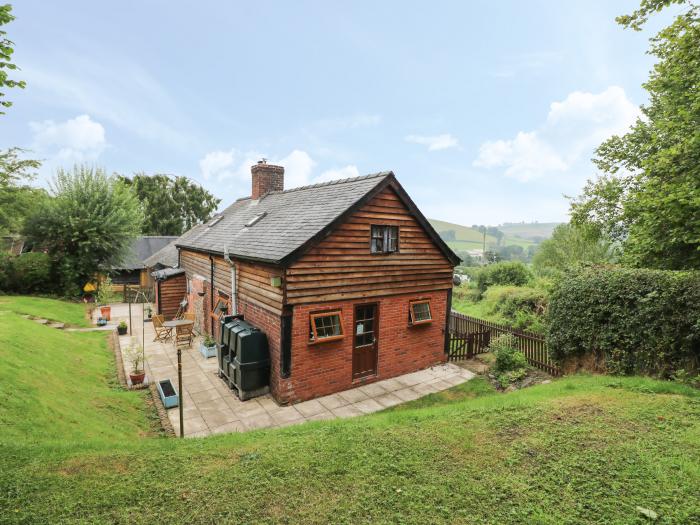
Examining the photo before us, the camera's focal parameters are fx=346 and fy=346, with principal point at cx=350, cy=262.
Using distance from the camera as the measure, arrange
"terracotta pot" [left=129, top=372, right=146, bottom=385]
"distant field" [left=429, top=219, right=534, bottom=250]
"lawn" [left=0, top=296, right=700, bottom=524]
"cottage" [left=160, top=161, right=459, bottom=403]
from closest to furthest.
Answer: "lawn" [left=0, top=296, right=700, bottom=524]
"cottage" [left=160, top=161, right=459, bottom=403]
"terracotta pot" [left=129, top=372, right=146, bottom=385]
"distant field" [left=429, top=219, right=534, bottom=250]

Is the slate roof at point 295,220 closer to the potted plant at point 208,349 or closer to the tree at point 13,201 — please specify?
the potted plant at point 208,349

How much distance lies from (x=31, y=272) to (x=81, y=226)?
4.00 meters

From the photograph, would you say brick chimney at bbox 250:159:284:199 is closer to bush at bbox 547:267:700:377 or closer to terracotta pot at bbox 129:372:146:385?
terracotta pot at bbox 129:372:146:385

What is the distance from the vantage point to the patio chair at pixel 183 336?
14.2 m

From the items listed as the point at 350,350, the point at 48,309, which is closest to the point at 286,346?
the point at 350,350

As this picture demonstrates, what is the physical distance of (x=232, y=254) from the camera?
37.7 feet

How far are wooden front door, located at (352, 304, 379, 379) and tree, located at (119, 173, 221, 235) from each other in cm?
4392

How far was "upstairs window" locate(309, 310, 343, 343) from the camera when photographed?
9.55m

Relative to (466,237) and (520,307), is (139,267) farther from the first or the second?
(466,237)

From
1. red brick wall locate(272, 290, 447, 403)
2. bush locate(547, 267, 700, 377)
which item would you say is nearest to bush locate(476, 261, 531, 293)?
red brick wall locate(272, 290, 447, 403)

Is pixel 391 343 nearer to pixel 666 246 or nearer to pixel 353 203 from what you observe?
pixel 353 203

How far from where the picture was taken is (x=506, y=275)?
30.7 meters

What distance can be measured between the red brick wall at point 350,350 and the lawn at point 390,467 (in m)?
2.65

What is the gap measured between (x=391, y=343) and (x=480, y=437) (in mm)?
5720
